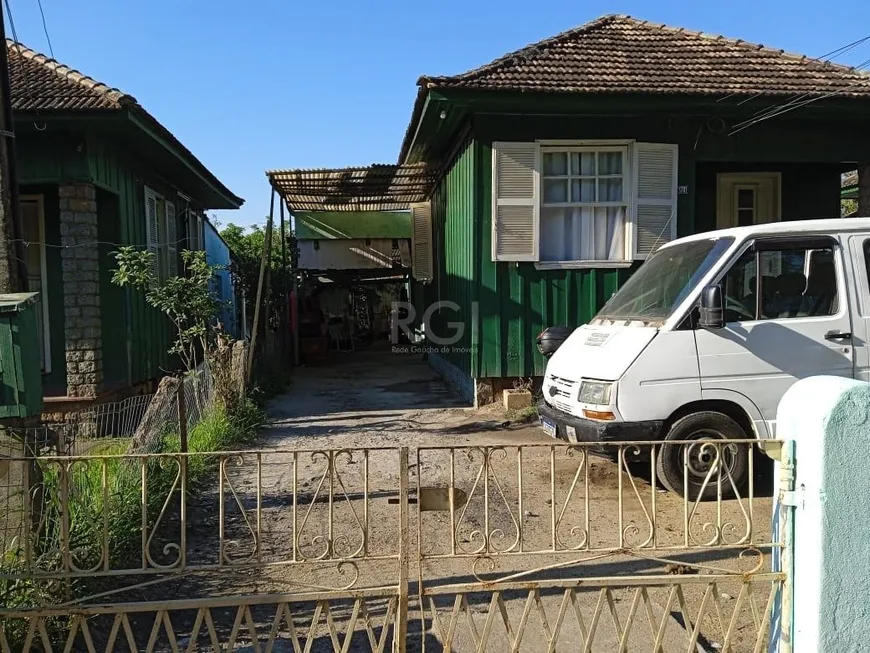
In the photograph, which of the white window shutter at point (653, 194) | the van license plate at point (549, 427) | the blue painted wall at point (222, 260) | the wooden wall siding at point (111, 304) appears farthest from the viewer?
the blue painted wall at point (222, 260)

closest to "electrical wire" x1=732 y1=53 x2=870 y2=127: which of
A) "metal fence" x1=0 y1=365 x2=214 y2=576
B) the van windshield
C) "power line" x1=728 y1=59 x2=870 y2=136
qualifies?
"power line" x1=728 y1=59 x2=870 y2=136

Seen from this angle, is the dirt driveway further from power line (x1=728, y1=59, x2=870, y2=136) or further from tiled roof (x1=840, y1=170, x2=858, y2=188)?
tiled roof (x1=840, y1=170, x2=858, y2=188)

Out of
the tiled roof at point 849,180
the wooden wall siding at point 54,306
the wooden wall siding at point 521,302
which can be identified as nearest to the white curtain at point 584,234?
the wooden wall siding at point 521,302

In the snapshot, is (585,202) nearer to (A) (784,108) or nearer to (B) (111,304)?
(A) (784,108)

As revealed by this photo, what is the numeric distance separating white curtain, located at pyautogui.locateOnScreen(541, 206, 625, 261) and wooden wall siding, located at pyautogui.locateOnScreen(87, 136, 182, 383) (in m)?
5.60

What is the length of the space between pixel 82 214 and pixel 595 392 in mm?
6446

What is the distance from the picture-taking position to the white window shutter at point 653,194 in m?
8.82

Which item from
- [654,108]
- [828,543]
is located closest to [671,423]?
[828,543]

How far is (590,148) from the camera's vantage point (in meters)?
8.81

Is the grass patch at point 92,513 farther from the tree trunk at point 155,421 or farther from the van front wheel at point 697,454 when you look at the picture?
the van front wheel at point 697,454

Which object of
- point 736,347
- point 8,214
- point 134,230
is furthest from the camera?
point 134,230

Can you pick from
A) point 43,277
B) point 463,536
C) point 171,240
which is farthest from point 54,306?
point 463,536

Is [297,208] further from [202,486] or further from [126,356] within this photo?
[202,486]

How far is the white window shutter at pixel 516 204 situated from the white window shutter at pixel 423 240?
4.81m
